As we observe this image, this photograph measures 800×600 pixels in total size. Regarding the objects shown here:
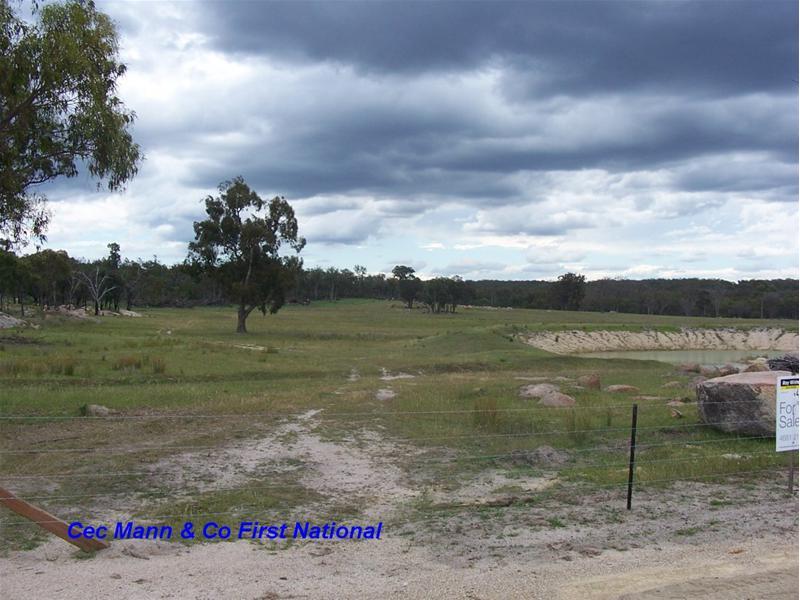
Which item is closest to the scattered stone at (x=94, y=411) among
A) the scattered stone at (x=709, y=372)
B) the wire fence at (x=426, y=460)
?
the wire fence at (x=426, y=460)

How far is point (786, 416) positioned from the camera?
353 inches

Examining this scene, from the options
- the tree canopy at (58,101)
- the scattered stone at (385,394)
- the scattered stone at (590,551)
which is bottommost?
the scattered stone at (385,394)

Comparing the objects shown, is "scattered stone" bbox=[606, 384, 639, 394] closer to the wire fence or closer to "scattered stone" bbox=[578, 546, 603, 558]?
the wire fence

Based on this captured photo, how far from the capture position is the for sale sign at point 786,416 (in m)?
8.88

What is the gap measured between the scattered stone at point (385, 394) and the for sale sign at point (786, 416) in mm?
10969

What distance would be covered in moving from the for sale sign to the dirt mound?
48341mm

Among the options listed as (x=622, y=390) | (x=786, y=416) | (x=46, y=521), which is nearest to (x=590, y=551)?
(x=786, y=416)

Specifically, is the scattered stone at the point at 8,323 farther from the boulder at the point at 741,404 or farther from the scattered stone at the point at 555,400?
the boulder at the point at 741,404

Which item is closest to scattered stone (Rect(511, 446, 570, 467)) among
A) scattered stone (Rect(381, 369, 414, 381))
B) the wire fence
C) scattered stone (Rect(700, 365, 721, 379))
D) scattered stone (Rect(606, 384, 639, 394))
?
the wire fence

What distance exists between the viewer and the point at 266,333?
54062 mm

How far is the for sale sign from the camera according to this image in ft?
29.1

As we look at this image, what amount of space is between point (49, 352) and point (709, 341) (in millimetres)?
64273

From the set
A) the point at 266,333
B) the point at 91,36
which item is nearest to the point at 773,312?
the point at 266,333

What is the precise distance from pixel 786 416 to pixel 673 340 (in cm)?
6627
